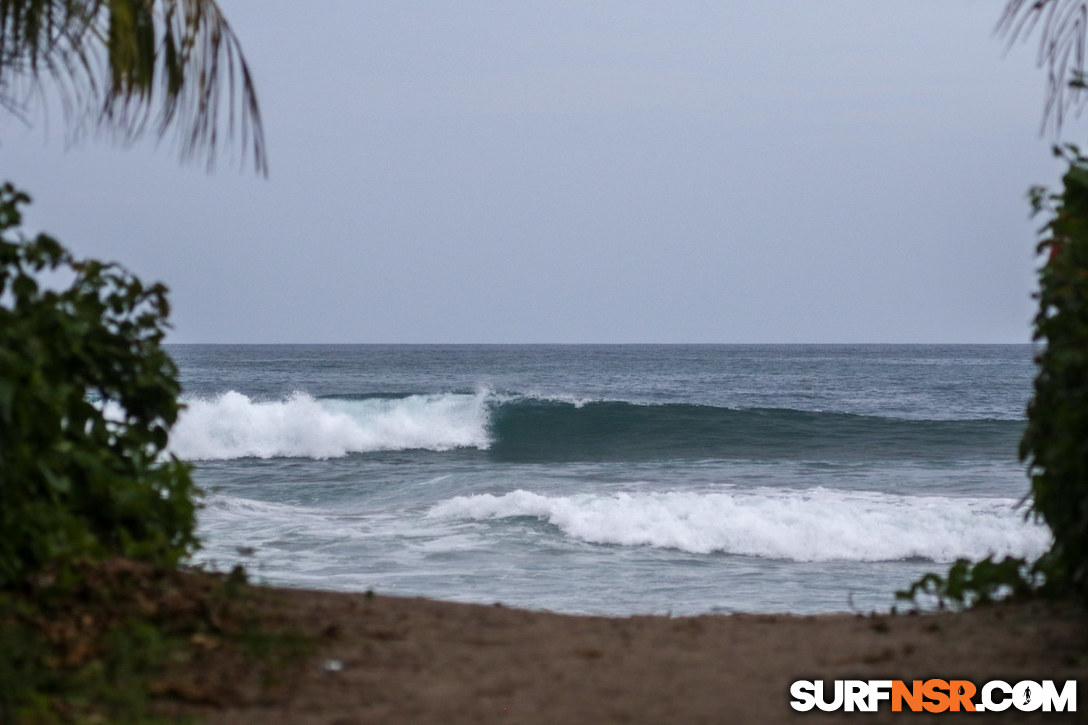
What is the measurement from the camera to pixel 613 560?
9.89m

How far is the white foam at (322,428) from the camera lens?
23.8 metres

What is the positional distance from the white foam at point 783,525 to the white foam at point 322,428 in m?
11.6

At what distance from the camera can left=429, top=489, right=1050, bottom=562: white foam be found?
10.9m

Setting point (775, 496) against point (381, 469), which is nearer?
point (775, 496)

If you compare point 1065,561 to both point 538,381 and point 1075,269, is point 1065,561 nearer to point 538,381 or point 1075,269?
point 1075,269

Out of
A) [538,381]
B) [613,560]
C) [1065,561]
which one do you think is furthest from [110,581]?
[538,381]

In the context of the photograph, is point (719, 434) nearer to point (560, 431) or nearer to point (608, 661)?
point (560, 431)

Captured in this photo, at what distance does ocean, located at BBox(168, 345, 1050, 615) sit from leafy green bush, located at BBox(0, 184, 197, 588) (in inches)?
11.0

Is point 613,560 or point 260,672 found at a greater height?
point 260,672

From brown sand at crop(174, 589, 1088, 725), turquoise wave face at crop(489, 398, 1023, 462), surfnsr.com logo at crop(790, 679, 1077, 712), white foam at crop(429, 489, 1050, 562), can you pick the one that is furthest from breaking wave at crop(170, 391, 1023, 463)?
surfnsr.com logo at crop(790, 679, 1077, 712)

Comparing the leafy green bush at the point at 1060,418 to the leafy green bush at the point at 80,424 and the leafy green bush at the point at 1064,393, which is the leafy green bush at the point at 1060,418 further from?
the leafy green bush at the point at 80,424

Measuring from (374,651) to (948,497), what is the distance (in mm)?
12378

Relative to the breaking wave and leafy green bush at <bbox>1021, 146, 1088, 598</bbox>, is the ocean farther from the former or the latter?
leafy green bush at <bbox>1021, 146, 1088, 598</bbox>

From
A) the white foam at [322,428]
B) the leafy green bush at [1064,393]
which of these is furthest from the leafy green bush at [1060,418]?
the white foam at [322,428]
